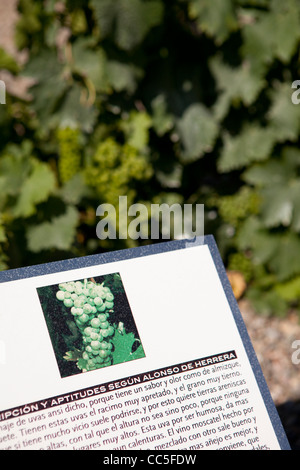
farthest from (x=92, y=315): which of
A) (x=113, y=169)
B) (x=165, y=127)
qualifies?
(x=165, y=127)

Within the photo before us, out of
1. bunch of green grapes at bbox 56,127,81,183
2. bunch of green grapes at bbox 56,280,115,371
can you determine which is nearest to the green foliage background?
bunch of green grapes at bbox 56,127,81,183

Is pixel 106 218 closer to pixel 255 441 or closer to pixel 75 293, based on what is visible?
pixel 75 293

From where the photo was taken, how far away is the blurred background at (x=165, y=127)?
6.76 ft

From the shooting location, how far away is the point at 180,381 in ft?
3.32

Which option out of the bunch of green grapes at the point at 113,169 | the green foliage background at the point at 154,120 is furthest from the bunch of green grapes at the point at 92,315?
the bunch of green grapes at the point at 113,169

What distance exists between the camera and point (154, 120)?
7.78 feet

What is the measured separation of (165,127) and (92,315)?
1.49 m

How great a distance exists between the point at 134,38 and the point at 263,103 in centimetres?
77

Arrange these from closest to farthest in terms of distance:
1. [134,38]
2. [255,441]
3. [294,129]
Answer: [255,441] < [134,38] < [294,129]

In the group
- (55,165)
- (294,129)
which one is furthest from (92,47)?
(294,129)

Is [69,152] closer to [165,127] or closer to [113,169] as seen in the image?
[113,169]

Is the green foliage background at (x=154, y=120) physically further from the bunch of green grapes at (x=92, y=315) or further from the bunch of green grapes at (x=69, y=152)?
the bunch of green grapes at (x=92, y=315)

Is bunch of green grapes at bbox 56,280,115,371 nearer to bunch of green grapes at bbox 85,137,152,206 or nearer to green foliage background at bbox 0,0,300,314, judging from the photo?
green foliage background at bbox 0,0,300,314

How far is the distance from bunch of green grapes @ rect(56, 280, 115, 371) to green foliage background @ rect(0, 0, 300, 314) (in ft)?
3.06
